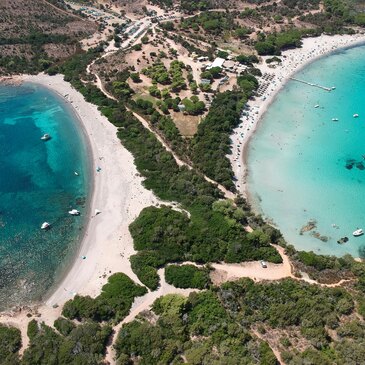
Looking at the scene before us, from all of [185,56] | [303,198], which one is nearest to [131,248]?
[303,198]

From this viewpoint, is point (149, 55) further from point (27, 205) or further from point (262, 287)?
point (262, 287)

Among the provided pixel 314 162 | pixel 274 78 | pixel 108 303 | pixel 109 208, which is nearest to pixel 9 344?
pixel 108 303

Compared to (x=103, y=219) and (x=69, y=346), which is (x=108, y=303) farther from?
(x=103, y=219)

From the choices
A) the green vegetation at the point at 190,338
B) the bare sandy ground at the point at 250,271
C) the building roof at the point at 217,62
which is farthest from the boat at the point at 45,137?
the green vegetation at the point at 190,338

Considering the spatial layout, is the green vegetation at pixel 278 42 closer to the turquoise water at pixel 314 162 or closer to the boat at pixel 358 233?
the turquoise water at pixel 314 162

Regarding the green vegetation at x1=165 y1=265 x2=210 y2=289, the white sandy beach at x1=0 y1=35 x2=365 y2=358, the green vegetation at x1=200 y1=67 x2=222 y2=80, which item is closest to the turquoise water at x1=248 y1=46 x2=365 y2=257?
the white sandy beach at x1=0 y1=35 x2=365 y2=358

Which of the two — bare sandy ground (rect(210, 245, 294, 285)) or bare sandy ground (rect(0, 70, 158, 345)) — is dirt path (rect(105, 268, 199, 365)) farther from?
bare sandy ground (rect(210, 245, 294, 285))

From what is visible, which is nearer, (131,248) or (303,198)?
(131,248)
